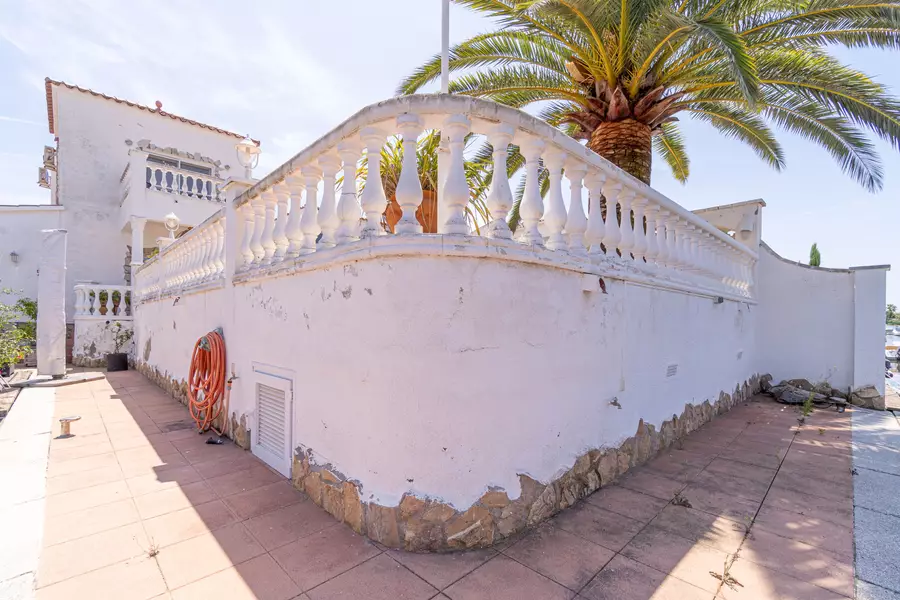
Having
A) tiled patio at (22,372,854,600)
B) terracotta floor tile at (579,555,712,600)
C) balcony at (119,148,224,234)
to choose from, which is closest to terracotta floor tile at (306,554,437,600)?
tiled patio at (22,372,854,600)

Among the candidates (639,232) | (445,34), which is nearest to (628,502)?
(639,232)

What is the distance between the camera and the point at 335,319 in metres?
2.57

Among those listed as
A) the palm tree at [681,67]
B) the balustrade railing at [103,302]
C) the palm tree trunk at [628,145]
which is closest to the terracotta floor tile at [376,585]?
the palm tree at [681,67]

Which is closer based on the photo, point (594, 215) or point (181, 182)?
point (594, 215)

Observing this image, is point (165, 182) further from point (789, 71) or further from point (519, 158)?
point (789, 71)

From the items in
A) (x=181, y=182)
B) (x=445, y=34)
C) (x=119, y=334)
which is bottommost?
(x=119, y=334)

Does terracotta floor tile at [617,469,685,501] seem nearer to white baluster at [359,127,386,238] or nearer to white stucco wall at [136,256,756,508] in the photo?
white stucco wall at [136,256,756,508]

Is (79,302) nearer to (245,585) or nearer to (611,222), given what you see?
(245,585)

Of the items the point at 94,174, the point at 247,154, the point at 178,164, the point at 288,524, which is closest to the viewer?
the point at 288,524

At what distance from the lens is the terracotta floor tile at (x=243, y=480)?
295cm

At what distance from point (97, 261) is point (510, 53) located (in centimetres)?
1299

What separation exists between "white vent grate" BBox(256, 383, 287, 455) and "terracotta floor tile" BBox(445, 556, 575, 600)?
179 centimetres

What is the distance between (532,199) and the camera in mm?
2627

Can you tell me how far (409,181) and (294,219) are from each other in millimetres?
1186
